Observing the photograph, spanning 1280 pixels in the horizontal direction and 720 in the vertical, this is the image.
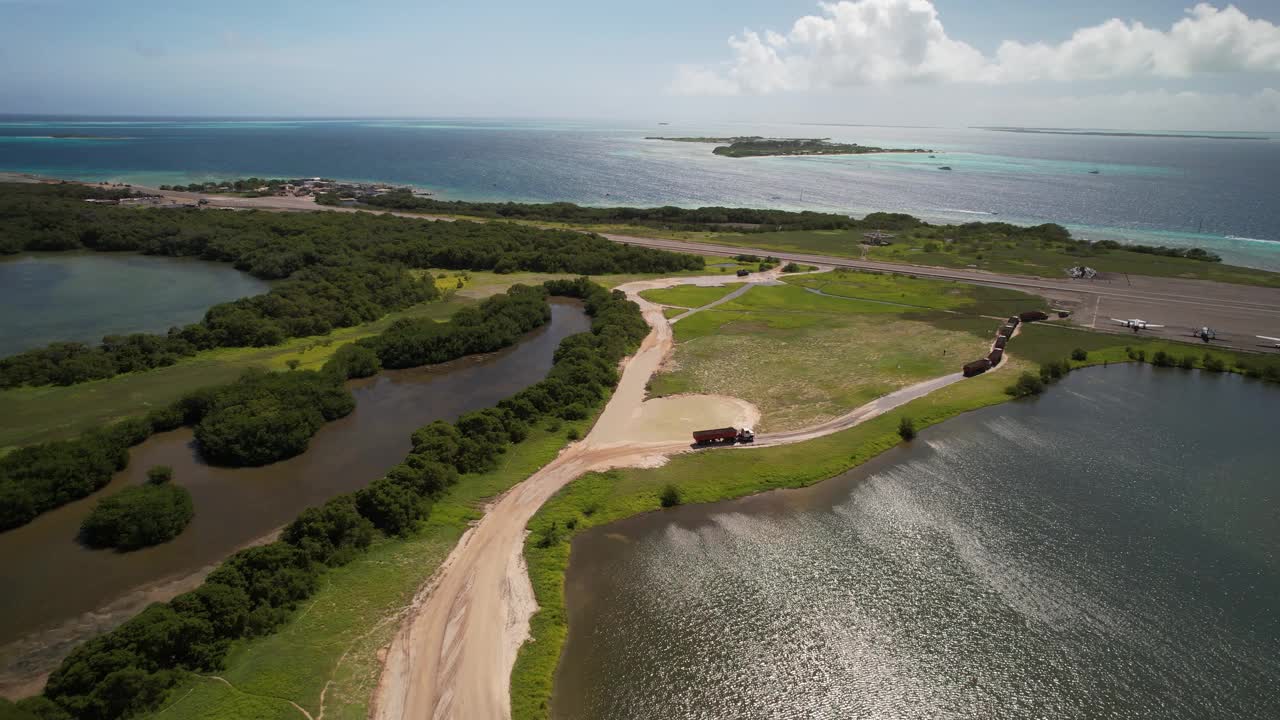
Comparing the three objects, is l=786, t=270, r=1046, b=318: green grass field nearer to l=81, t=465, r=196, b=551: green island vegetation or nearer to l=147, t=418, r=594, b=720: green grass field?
l=147, t=418, r=594, b=720: green grass field

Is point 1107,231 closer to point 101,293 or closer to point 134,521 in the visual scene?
point 134,521

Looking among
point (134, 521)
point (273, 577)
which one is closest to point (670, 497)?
point (273, 577)

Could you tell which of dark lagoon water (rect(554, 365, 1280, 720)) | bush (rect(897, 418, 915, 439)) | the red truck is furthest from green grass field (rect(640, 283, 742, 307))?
dark lagoon water (rect(554, 365, 1280, 720))

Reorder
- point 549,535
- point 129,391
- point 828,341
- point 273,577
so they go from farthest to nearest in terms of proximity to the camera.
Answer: point 828,341
point 129,391
point 549,535
point 273,577

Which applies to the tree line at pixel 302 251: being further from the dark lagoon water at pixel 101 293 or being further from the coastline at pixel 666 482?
the coastline at pixel 666 482

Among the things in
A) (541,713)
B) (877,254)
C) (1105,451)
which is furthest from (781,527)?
(877,254)

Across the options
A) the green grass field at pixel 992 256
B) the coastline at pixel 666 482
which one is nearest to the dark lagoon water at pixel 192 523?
the coastline at pixel 666 482

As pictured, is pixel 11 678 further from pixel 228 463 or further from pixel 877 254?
pixel 877 254
